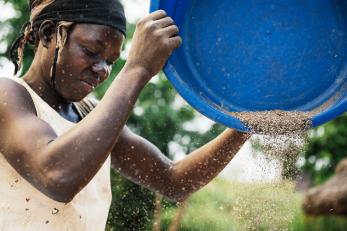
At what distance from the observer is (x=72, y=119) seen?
288 centimetres

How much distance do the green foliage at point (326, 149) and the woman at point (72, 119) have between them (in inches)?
273

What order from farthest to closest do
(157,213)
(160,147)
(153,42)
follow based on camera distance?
(160,147)
(157,213)
(153,42)

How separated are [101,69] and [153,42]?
33 cm

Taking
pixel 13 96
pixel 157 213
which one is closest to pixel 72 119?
pixel 13 96

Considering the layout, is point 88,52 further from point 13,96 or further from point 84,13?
point 13,96

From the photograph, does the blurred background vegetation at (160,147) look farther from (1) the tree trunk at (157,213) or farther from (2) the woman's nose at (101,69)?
(2) the woman's nose at (101,69)

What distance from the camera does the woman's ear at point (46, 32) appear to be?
2.77 metres

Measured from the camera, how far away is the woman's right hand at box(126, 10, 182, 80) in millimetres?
2447

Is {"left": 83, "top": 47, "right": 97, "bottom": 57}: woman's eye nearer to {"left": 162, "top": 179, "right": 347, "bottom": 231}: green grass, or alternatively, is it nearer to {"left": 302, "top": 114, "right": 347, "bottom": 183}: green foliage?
{"left": 162, "top": 179, "right": 347, "bottom": 231}: green grass

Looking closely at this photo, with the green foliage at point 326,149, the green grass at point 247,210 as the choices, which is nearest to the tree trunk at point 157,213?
the green grass at point 247,210

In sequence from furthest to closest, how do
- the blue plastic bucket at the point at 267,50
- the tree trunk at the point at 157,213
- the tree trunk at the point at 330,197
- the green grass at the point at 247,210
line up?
the tree trunk at the point at 330,197, the tree trunk at the point at 157,213, the green grass at the point at 247,210, the blue plastic bucket at the point at 267,50

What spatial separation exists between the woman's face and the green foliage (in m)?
7.27

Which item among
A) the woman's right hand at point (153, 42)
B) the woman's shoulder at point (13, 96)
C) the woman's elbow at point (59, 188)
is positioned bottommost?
the woman's elbow at point (59, 188)

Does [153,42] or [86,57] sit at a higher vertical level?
[153,42]
